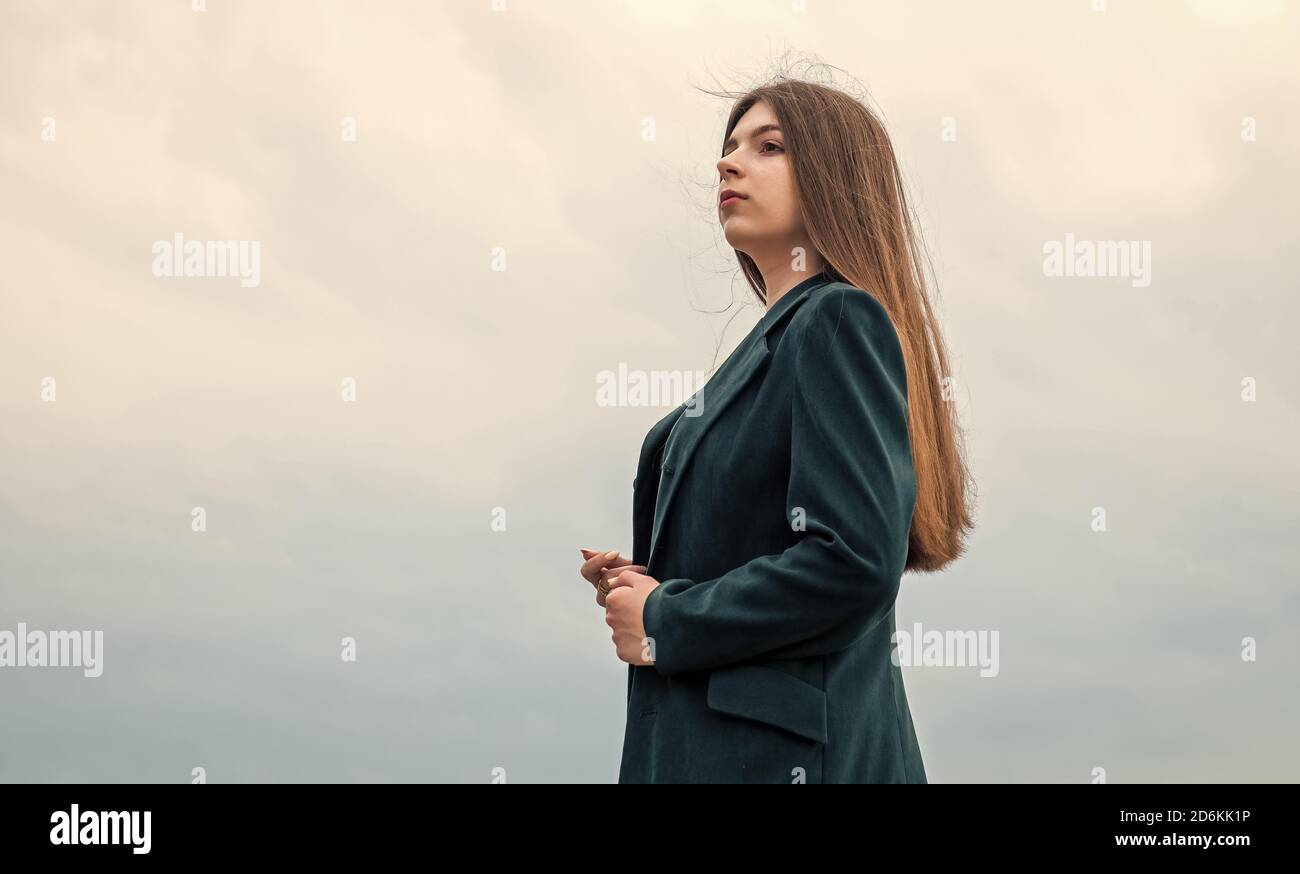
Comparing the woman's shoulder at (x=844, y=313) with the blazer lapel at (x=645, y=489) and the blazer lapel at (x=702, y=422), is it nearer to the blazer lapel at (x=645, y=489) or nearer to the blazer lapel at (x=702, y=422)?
the blazer lapel at (x=702, y=422)

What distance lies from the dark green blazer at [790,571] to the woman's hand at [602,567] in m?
0.11

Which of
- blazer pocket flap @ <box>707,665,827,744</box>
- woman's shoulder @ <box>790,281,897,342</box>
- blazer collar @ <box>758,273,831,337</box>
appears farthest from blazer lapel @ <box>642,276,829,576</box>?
blazer pocket flap @ <box>707,665,827,744</box>

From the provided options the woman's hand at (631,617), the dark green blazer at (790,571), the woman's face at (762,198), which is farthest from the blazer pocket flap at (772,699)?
the woman's face at (762,198)

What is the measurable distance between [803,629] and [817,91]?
1396 millimetres

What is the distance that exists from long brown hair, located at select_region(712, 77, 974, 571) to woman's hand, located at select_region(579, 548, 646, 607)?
698 millimetres

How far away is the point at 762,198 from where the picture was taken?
2.96m

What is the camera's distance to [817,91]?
310 cm

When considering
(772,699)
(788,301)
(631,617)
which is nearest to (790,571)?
(772,699)

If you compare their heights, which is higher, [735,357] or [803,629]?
[735,357]

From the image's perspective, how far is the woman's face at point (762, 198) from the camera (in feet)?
9.71

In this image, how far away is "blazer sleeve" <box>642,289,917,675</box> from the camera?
2477 mm

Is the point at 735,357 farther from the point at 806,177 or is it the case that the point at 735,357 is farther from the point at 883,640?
the point at 883,640
